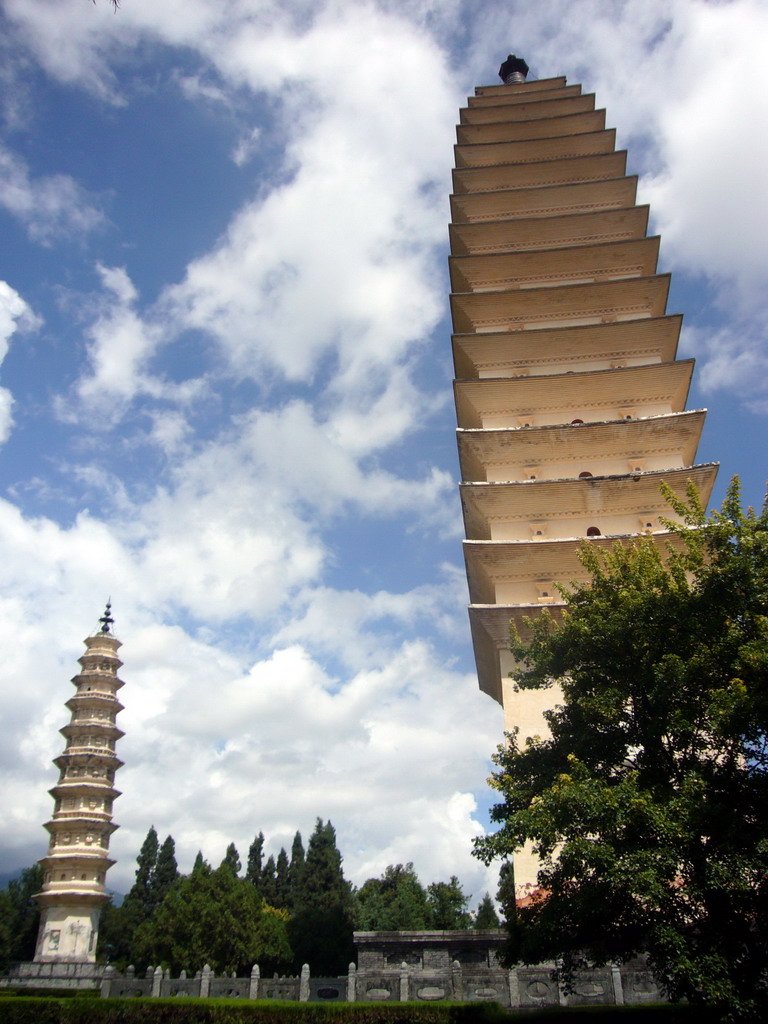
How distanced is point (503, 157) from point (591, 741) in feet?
87.8

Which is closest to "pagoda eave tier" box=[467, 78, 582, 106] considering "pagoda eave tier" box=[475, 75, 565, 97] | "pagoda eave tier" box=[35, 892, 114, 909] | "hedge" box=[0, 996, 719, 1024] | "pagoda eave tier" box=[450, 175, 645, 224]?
"pagoda eave tier" box=[475, 75, 565, 97]

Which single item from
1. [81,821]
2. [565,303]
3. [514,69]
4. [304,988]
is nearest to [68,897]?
[81,821]

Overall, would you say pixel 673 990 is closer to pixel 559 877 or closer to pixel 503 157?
pixel 559 877

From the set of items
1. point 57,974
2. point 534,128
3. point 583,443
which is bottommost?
point 57,974

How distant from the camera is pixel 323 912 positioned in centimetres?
4288

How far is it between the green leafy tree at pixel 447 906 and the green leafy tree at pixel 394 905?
0.49m

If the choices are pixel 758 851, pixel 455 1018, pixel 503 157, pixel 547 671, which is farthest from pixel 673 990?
pixel 503 157

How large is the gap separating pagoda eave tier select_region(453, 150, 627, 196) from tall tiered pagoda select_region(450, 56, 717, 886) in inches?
1.9

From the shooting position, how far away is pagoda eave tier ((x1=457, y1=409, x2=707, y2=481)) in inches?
842

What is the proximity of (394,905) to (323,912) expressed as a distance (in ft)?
16.0

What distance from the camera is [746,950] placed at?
889 cm

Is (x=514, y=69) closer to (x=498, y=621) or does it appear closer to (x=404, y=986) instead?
(x=498, y=621)

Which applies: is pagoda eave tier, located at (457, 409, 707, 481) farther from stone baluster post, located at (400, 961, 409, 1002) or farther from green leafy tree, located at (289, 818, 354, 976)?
green leafy tree, located at (289, 818, 354, 976)

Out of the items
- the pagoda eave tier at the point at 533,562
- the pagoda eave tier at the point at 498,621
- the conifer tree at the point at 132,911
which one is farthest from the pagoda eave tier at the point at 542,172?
the conifer tree at the point at 132,911
